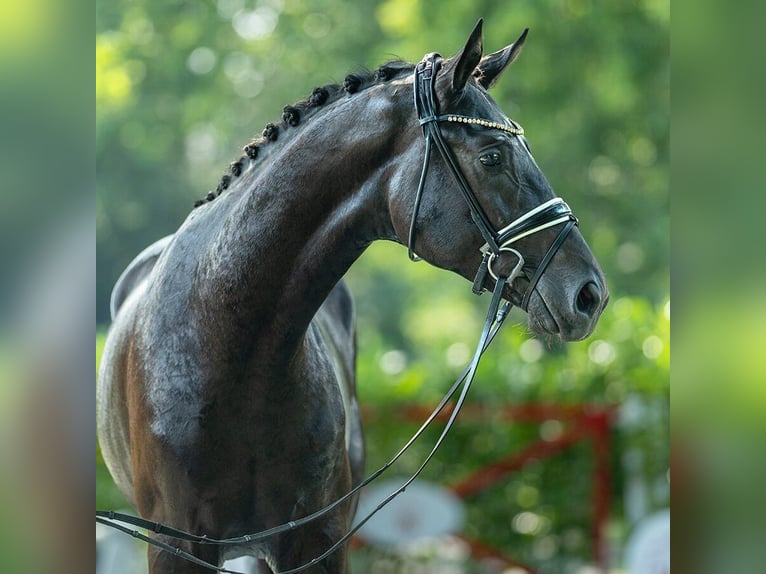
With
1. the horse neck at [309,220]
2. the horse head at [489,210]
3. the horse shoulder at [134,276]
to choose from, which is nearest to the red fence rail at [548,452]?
the horse shoulder at [134,276]

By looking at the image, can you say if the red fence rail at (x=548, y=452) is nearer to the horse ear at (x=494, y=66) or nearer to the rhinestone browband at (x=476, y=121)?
the horse ear at (x=494, y=66)

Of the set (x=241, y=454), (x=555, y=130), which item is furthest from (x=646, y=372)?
(x=241, y=454)

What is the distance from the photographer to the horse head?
2062 millimetres

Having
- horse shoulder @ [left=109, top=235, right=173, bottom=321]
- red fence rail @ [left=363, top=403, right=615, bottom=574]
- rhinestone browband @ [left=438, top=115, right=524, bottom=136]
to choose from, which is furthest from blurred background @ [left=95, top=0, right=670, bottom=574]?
rhinestone browband @ [left=438, top=115, right=524, bottom=136]

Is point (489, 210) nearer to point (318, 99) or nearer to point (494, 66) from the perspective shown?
point (494, 66)

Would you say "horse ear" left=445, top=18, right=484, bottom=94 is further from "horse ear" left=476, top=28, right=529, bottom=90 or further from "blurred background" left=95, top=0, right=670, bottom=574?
"blurred background" left=95, top=0, right=670, bottom=574

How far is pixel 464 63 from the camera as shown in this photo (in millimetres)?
2074

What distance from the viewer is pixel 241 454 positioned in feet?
7.76

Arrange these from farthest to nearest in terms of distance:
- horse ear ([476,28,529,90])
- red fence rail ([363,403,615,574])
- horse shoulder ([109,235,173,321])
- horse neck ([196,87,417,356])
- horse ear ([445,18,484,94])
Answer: red fence rail ([363,403,615,574]) → horse shoulder ([109,235,173,321]) → horse ear ([476,28,529,90]) → horse neck ([196,87,417,356]) → horse ear ([445,18,484,94])

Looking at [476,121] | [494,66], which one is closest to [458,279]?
[494,66]

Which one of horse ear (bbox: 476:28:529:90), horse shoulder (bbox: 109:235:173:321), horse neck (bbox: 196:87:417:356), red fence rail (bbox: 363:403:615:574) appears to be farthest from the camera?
red fence rail (bbox: 363:403:615:574)

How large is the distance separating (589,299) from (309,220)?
677mm

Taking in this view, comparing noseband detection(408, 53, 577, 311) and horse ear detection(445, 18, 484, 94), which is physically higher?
horse ear detection(445, 18, 484, 94)
